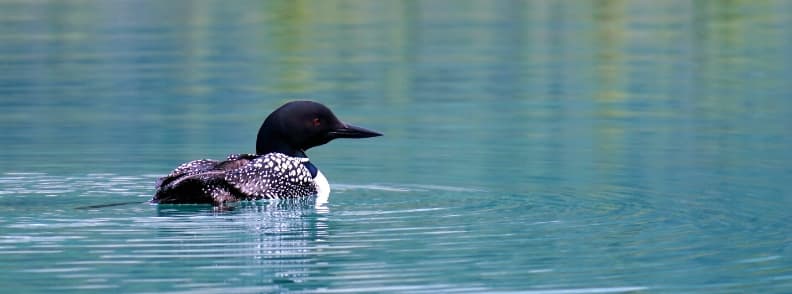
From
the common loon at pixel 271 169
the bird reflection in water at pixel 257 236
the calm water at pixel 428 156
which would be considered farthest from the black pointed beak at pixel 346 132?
the bird reflection in water at pixel 257 236

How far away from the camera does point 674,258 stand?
8.21 meters

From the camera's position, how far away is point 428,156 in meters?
12.2

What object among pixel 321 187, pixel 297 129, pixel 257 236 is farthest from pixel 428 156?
pixel 257 236

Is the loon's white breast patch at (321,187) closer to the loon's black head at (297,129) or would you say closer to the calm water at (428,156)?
the calm water at (428,156)

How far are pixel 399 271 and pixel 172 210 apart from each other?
7.21ft

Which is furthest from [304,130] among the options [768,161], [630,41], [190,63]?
[630,41]

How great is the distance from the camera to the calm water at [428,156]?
8.09m

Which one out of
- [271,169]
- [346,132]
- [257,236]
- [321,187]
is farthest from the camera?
[346,132]

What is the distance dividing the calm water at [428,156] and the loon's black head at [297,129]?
0.99ft

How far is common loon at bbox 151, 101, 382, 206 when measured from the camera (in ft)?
32.7

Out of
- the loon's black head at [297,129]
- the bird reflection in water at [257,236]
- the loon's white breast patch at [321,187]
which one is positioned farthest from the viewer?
the loon's black head at [297,129]

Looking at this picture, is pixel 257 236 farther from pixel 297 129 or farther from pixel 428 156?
pixel 428 156

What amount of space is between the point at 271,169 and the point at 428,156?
201 centimetres

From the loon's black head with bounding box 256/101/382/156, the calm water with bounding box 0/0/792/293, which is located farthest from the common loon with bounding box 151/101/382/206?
the calm water with bounding box 0/0/792/293
